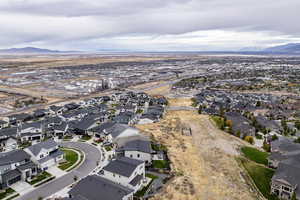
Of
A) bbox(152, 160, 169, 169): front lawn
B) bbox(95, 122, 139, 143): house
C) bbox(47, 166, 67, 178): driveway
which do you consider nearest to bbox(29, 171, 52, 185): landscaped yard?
bbox(47, 166, 67, 178): driveway

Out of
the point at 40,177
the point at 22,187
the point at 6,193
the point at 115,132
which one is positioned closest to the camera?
the point at 6,193

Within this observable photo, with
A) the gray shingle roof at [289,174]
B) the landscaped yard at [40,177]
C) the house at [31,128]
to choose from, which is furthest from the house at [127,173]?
the house at [31,128]

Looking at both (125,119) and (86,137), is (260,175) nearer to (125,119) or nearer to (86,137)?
(125,119)

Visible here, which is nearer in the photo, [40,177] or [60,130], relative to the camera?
[40,177]

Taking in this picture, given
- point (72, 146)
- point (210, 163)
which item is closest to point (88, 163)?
point (72, 146)

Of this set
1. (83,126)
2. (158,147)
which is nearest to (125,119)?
(83,126)

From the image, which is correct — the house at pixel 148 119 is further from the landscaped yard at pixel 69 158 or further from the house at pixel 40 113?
the house at pixel 40 113
